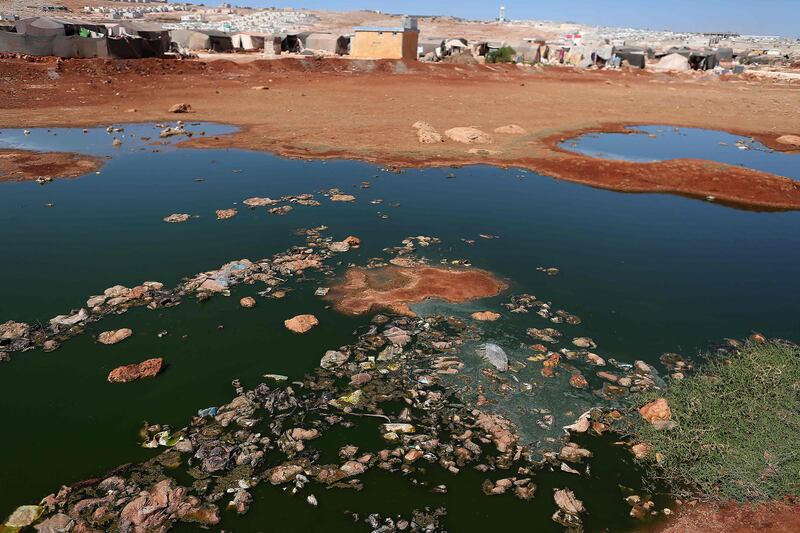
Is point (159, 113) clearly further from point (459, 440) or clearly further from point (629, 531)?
point (629, 531)

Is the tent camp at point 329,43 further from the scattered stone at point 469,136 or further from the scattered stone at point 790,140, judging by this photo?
the scattered stone at point 790,140

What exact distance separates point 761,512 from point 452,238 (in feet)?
25.9

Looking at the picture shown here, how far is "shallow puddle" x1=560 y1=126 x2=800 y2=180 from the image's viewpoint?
20078 millimetres

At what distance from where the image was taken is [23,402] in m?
6.65

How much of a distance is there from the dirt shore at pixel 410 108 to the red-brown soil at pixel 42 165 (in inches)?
174

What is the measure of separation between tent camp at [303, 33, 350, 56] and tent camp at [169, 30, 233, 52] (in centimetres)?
817

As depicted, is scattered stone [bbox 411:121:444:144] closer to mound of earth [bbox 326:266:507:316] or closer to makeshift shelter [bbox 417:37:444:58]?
mound of earth [bbox 326:266:507:316]

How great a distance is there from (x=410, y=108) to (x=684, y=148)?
45.3 ft

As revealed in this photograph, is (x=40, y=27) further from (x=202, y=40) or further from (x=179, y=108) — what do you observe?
(x=179, y=108)

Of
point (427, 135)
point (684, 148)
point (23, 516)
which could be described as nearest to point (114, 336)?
point (23, 516)

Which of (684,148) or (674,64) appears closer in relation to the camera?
(684,148)

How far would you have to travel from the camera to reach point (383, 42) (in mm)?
43938

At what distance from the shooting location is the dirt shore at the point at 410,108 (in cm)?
1772

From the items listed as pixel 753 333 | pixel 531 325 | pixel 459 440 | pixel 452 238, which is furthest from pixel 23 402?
pixel 753 333
